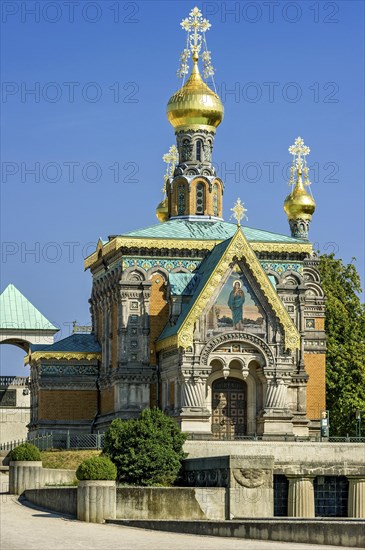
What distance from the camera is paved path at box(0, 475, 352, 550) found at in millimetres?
33844

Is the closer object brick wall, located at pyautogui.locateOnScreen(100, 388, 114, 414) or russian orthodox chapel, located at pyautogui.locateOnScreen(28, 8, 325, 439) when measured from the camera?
russian orthodox chapel, located at pyautogui.locateOnScreen(28, 8, 325, 439)

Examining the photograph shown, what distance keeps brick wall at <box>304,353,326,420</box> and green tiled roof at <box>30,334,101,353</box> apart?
28.5 ft

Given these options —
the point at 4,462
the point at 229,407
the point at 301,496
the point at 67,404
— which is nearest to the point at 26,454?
the point at 301,496

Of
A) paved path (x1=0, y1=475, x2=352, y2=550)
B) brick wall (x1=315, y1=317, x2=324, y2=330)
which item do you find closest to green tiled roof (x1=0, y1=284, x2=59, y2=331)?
brick wall (x1=315, y1=317, x2=324, y2=330)

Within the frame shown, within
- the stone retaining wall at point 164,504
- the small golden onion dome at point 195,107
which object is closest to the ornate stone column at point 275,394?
the small golden onion dome at point 195,107

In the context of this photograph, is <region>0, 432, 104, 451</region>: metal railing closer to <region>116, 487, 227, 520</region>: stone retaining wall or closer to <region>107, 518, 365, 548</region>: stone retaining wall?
<region>116, 487, 227, 520</region>: stone retaining wall

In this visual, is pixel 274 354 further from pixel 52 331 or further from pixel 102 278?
pixel 52 331

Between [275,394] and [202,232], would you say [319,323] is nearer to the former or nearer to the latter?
[202,232]

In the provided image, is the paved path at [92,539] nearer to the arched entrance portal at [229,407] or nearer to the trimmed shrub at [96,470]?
the trimmed shrub at [96,470]

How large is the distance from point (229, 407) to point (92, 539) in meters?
23.5

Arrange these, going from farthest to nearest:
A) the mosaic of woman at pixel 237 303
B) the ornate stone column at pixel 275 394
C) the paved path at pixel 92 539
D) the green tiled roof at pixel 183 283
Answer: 1. the green tiled roof at pixel 183 283
2. the ornate stone column at pixel 275 394
3. the mosaic of woman at pixel 237 303
4. the paved path at pixel 92 539

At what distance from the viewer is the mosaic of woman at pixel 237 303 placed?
56781mm

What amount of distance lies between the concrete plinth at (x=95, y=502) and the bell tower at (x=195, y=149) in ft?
84.8

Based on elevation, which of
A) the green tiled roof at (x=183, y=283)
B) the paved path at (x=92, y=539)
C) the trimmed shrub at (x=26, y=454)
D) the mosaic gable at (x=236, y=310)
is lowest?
the paved path at (x=92, y=539)
